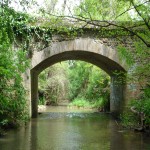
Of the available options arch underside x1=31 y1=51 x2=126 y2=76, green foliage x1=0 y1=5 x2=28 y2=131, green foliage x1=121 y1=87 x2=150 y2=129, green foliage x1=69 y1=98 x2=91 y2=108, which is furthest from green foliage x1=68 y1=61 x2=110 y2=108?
green foliage x1=0 y1=5 x2=28 y2=131

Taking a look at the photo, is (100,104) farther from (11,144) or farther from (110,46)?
(11,144)

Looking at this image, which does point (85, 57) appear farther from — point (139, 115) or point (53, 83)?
point (53, 83)

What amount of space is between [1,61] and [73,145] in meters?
2.92

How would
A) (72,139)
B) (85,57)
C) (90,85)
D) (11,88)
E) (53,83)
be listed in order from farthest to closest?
1. (53,83)
2. (90,85)
3. (85,57)
4. (11,88)
5. (72,139)

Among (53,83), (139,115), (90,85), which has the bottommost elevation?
(139,115)

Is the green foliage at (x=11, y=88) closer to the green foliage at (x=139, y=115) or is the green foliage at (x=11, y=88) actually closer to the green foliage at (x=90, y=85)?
the green foliage at (x=139, y=115)

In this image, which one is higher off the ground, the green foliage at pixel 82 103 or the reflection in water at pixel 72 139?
the green foliage at pixel 82 103

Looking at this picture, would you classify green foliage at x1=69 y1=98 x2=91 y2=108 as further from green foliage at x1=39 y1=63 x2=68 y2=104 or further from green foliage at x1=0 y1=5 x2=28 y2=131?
green foliage at x1=0 y1=5 x2=28 y2=131

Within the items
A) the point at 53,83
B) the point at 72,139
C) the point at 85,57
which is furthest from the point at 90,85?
the point at 72,139

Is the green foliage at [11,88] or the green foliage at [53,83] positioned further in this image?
the green foliage at [53,83]

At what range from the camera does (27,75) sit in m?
12.9

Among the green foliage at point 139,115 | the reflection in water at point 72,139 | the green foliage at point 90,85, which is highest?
the green foliage at point 90,85

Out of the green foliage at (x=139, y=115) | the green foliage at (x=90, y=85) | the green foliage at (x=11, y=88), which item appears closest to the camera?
the green foliage at (x=11, y=88)

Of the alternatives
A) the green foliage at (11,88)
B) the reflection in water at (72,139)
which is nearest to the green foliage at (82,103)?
the green foliage at (11,88)
